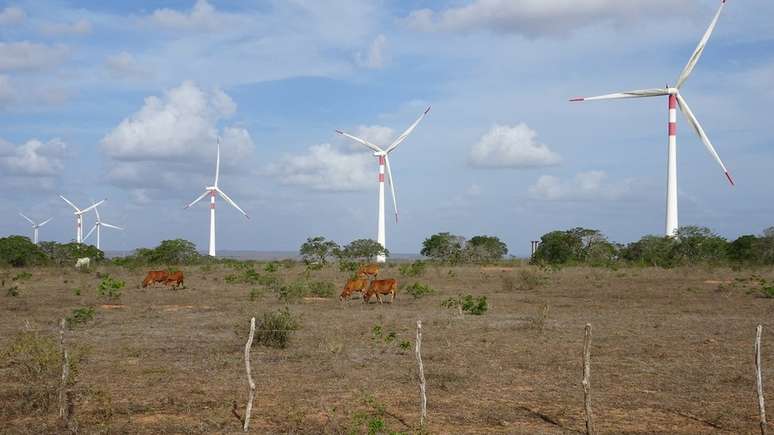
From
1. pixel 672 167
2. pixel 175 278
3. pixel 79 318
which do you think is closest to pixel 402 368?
pixel 79 318

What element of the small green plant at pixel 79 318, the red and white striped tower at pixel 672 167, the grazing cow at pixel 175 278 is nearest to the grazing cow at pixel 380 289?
the small green plant at pixel 79 318

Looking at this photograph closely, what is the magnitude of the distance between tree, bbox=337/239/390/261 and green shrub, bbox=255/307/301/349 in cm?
5023

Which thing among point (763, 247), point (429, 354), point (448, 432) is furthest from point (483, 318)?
point (763, 247)

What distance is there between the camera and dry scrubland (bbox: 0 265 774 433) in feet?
38.0

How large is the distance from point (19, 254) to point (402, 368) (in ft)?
163

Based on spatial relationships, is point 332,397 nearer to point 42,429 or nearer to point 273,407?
point 273,407

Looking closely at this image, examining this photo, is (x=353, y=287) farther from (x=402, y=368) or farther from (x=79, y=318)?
(x=402, y=368)

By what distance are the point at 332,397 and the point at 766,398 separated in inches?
285

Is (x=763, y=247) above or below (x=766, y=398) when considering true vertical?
above

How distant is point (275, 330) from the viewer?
18109mm

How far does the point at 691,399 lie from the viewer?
42.5 ft

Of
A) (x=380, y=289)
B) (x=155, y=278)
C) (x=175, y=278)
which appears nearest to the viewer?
(x=380, y=289)

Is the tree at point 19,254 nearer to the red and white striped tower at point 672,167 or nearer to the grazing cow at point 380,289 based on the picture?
the grazing cow at point 380,289

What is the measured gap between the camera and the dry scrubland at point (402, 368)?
38.0ft
